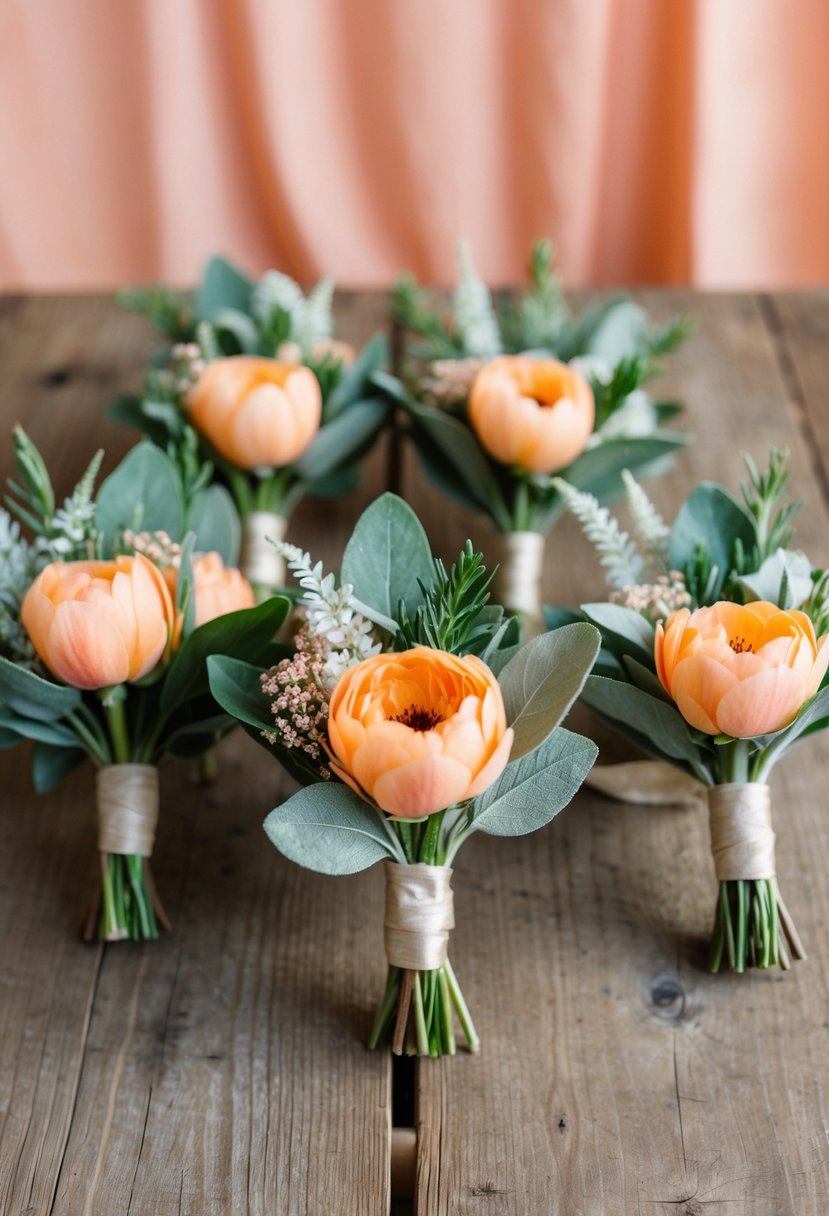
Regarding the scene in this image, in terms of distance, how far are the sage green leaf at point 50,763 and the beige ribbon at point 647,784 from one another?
1.13 feet

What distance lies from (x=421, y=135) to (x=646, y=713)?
135 centimetres

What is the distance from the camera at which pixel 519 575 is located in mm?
954

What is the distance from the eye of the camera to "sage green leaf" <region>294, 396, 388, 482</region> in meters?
0.98

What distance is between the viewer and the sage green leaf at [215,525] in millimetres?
872

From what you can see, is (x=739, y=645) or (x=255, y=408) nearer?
(x=739, y=645)

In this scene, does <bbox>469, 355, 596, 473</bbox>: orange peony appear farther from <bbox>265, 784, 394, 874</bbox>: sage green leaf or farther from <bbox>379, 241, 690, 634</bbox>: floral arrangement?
<bbox>265, 784, 394, 874</bbox>: sage green leaf

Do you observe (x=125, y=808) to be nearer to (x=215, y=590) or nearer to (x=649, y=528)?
(x=215, y=590)

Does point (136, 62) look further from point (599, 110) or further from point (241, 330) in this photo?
point (241, 330)

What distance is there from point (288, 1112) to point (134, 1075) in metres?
0.09

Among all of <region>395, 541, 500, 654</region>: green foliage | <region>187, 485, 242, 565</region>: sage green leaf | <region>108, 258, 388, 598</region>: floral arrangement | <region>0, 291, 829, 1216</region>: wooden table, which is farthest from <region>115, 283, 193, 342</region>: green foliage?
<region>395, 541, 500, 654</region>: green foliage

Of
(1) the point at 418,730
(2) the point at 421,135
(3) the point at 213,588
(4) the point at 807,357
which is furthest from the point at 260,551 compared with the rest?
(2) the point at 421,135

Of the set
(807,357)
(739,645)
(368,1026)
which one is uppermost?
(739,645)

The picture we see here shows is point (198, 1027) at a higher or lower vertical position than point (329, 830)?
lower

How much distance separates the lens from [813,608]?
702mm
